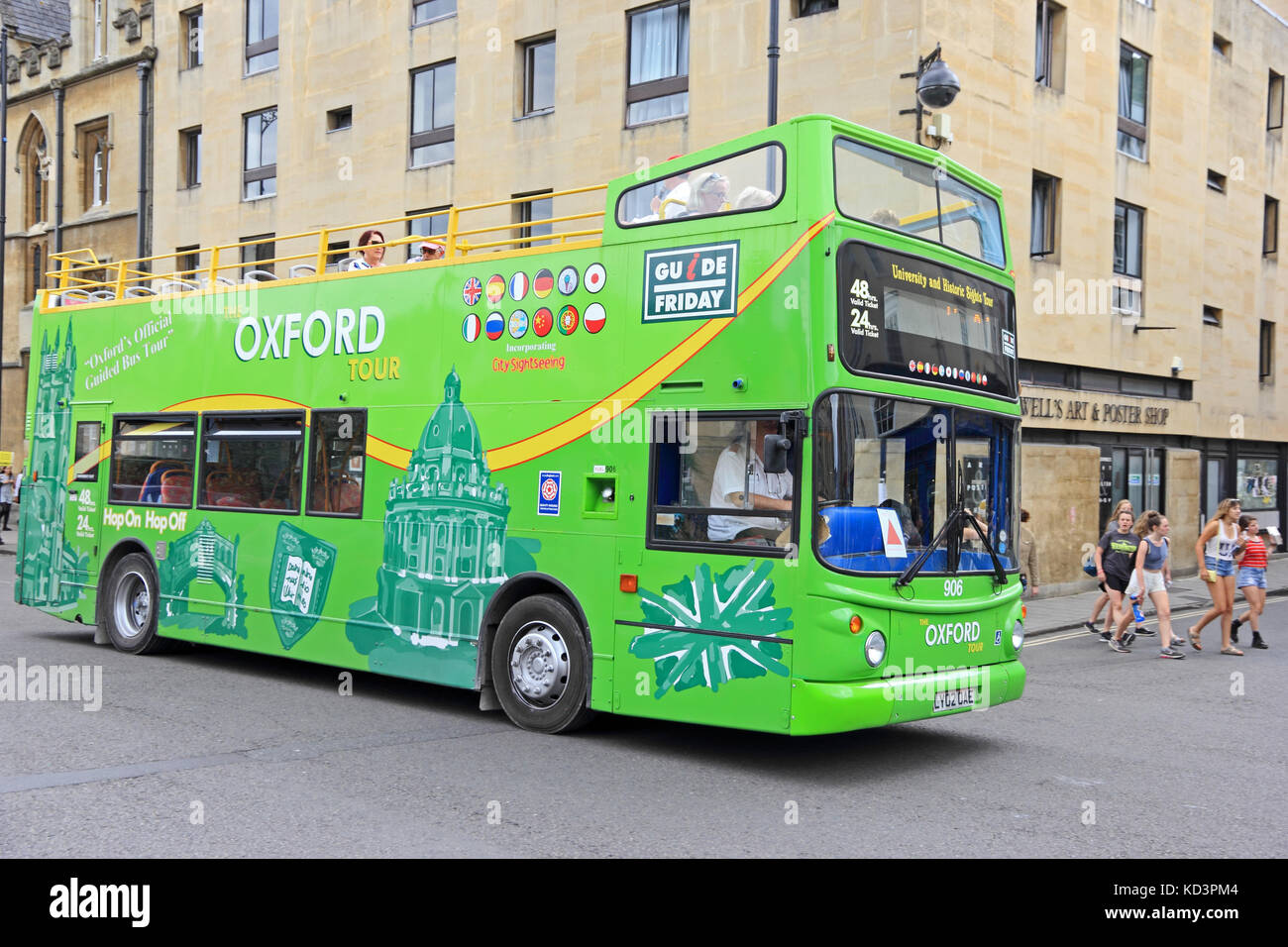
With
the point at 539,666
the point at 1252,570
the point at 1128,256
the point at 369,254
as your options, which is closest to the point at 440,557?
the point at 539,666

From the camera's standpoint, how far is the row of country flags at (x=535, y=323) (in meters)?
8.45

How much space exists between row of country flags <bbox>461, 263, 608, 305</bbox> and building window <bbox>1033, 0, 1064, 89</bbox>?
1492 centimetres

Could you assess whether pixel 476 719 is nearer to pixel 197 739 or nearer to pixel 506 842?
pixel 197 739

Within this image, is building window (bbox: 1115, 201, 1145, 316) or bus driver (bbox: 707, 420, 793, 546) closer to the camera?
bus driver (bbox: 707, 420, 793, 546)

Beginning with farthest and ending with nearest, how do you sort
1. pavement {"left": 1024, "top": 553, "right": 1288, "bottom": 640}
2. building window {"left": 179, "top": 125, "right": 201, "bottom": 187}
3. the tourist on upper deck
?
building window {"left": 179, "top": 125, "right": 201, "bottom": 187} < pavement {"left": 1024, "top": 553, "right": 1288, "bottom": 640} < the tourist on upper deck

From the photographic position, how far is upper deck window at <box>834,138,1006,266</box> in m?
7.61

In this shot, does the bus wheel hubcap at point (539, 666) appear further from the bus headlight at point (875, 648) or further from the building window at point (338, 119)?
the building window at point (338, 119)

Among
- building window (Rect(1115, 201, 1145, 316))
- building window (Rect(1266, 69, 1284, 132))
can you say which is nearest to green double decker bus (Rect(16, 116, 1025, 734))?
building window (Rect(1115, 201, 1145, 316))

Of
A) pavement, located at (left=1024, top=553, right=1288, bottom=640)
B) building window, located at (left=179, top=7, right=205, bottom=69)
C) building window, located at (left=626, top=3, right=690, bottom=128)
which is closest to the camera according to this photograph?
pavement, located at (left=1024, top=553, right=1288, bottom=640)

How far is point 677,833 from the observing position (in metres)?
6.11

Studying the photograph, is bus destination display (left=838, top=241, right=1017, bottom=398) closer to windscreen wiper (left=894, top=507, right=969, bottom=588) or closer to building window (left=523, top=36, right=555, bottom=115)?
windscreen wiper (left=894, top=507, right=969, bottom=588)

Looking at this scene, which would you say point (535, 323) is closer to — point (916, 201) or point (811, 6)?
point (916, 201)

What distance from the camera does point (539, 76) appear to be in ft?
75.5

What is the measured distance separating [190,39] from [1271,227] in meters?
26.5
